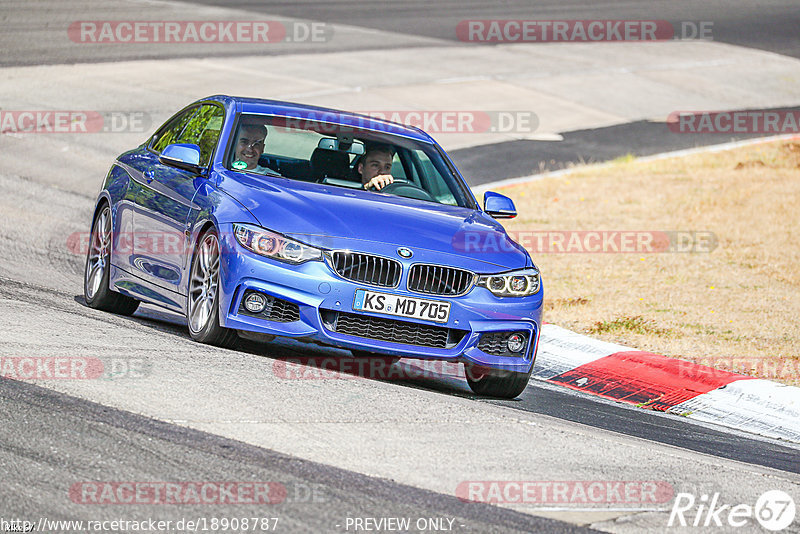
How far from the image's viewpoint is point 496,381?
823 cm

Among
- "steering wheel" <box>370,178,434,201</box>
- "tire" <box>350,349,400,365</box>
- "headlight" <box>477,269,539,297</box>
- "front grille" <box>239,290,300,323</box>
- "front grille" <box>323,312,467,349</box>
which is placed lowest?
"tire" <box>350,349,400,365</box>

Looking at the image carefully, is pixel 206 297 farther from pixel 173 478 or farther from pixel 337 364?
pixel 173 478

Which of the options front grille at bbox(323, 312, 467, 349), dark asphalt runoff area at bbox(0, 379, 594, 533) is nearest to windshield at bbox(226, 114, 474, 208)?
front grille at bbox(323, 312, 467, 349)

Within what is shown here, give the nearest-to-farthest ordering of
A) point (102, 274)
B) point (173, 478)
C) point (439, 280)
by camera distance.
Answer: point (173, 478) < point (439, 280) < point (102, 274)

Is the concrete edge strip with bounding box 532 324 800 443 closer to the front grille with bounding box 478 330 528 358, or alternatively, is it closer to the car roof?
the front grille with bounding box 478 330 528 358

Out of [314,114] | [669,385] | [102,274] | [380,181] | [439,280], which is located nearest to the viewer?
[439,280]

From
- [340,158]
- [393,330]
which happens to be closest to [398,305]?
[393,330]

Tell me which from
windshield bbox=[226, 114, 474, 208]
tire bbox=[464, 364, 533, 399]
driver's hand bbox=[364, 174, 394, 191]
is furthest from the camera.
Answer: driver's hand bbox=[364, 174, 394, 191]

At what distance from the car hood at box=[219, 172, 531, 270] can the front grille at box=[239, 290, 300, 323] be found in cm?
38

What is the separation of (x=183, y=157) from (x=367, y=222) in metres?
1.42

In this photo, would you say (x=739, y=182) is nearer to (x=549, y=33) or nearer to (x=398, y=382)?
(x=398, y=382)

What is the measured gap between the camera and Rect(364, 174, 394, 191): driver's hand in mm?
8781

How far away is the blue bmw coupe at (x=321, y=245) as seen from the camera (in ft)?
24.3

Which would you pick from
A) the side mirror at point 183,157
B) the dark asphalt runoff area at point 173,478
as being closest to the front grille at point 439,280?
the side mirror at point 183,157
